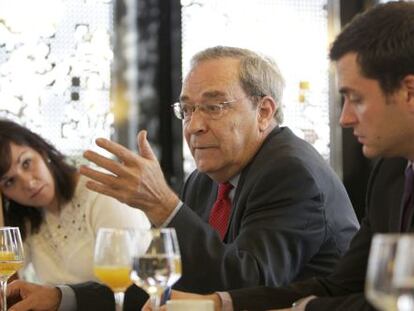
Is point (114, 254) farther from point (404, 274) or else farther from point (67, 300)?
point (67, 300)

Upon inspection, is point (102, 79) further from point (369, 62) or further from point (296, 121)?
point (369, 62)

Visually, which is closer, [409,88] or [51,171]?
[409,88]

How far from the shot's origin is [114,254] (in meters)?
1.81

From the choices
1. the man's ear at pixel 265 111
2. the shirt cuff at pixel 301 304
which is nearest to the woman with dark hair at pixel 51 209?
the man's ear at pixel 265 111

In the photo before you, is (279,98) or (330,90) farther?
(330,90)

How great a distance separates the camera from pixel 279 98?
2934mm

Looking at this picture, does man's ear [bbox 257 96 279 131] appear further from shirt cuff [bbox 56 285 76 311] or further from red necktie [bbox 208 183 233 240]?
shirt cuff [bbox 56 285 76 311]

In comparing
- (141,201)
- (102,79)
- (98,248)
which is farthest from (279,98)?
(102,79)

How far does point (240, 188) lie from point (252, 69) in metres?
0.39

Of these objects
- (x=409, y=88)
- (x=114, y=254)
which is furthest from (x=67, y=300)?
(x=409, y=88)

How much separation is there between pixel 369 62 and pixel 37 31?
2.46 metres

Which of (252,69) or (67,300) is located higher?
(252,69)

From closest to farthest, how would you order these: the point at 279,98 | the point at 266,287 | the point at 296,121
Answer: the point at 266,287, the point at 279,98, the point at 296,121

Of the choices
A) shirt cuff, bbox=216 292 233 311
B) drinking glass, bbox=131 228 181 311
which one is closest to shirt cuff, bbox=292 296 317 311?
shirt cuff, bbox=216 292 233 311
